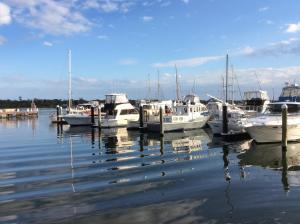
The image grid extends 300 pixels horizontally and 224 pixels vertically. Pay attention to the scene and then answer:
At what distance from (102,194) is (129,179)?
2654 mm

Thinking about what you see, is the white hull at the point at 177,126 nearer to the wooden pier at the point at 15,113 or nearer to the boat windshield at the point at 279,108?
the boat windshield at the point at 279,108

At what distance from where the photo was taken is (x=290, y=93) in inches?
1624

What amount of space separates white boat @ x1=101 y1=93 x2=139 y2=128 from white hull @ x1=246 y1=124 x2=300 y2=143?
75.2 feet

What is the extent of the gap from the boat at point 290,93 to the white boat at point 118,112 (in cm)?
1675

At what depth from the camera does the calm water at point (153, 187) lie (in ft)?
37.4

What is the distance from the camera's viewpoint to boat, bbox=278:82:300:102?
1597 inches

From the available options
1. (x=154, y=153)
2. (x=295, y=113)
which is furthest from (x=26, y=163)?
(x=295, y=113)

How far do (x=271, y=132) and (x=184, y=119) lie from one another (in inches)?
664

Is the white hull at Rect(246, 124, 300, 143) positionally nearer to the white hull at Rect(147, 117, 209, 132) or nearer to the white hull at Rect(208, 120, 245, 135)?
the white hull at Rect(208, 120, 245, 135)

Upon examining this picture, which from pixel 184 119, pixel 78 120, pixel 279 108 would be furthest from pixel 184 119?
pixel 78 120

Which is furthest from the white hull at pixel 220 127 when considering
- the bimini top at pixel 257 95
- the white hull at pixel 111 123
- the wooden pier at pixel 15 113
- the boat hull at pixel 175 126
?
the wooden pier at pixel 15 113

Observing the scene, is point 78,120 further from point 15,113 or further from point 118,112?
point 15,113

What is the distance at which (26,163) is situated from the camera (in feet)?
71.3

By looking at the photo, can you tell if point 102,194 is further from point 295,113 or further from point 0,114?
point 0,114
